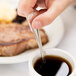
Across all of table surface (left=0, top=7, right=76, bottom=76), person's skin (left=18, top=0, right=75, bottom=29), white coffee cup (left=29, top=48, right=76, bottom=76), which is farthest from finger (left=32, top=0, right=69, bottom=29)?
table surface (left=0, top=7, right=76, bottom=76)

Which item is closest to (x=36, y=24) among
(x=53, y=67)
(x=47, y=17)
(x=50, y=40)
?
(x=47, y=17)

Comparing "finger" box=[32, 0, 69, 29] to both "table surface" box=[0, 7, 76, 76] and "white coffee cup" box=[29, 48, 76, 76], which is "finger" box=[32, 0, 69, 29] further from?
"table surface" box=[0, 7, 76, 76]

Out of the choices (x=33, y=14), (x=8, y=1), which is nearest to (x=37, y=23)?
(x=33, y=14)

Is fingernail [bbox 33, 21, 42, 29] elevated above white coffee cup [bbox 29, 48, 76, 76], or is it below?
above

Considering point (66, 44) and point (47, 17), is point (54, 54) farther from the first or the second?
point (66, 44)

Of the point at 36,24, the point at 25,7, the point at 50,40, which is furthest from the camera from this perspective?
the point at 50,40

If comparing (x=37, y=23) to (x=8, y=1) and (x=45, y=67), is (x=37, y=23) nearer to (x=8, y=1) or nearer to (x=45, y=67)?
(x=45, y=67)
